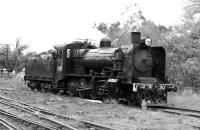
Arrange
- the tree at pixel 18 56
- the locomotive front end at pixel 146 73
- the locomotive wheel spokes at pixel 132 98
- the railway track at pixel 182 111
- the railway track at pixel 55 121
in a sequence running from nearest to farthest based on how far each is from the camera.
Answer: the railway track at pixel 55 121, the railway track at pixel 182 111, the locomotive front end at pixel 146 73, the locomotive wheel spokes at pixel 132 98, the tree at pixel 18 56

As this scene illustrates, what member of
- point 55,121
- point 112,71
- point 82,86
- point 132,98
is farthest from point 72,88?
point 55,121

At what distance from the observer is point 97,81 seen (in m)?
17.9

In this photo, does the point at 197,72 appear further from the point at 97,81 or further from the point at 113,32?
the point at 113,32

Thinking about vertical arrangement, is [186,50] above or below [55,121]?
above

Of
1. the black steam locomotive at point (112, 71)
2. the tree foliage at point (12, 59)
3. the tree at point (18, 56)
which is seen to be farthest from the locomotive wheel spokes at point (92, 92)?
the tree at point (18, 56)

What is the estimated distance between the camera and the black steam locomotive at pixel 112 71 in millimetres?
15781

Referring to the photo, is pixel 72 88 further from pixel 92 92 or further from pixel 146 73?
pixel 146 73

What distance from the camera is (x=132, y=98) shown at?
16094 mm

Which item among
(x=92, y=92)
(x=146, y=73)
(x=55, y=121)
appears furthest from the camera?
(x=92, y=92)

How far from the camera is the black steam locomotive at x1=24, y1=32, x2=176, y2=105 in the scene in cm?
1578

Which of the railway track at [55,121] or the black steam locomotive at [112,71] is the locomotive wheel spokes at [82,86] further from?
the railway track at [55,121]

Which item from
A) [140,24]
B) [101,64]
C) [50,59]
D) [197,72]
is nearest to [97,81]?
[101,64]

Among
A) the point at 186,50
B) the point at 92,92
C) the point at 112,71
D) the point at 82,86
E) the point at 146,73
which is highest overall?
the point at 186,50

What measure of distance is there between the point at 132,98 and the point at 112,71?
1.67 metres
